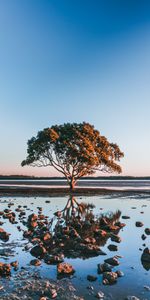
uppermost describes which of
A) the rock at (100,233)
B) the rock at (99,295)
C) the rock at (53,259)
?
the rock at (100,233)

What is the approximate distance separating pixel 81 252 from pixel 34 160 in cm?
4645

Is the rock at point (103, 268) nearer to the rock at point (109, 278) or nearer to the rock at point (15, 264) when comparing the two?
the rock at point (109, 278)

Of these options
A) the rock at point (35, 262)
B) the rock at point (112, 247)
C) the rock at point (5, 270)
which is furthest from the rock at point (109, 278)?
the rock at point (112, 247)

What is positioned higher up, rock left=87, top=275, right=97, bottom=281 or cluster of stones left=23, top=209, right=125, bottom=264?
Result: cluster of stones left=23, top=209, right=125, bottom=264

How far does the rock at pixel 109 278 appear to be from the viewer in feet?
30.1

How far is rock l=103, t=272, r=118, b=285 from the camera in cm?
917

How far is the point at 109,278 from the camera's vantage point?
938 cm

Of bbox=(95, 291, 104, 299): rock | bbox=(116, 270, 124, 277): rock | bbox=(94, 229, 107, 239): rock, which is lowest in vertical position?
bbox=(95, 291, 104, 299): rock

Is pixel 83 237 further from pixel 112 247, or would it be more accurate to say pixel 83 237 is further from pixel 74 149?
pixel 74 149

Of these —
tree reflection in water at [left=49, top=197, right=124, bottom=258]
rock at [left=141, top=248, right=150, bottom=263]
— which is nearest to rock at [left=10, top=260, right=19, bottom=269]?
tree reflection in water at [left=49, top=197, right=124, bottom=258]

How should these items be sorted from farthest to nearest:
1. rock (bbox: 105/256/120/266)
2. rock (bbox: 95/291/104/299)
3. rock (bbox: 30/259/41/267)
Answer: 1. rock (bbox: 105/256/120/266)
2. rock (bbox: 30/259/41/267)
3. rock (bbox: 95/291/104/299)

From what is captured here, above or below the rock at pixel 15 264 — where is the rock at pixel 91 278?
below

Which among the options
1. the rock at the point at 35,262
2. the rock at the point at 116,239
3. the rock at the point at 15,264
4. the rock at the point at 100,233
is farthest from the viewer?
the rock at the point at 100,233

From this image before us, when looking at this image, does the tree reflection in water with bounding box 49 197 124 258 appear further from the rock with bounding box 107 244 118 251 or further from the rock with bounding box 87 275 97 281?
the rock with bounding box 87 275 97 281
